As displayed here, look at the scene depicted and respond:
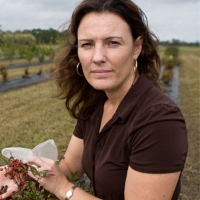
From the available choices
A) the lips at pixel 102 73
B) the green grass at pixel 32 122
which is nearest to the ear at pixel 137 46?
the lips at pixel 102 73

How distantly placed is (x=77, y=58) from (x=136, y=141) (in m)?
0.80

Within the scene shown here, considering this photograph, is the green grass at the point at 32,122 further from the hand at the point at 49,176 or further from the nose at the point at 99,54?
the nose at the point at 99,54

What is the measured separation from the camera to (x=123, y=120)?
1.48 metres

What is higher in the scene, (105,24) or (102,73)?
(105,24)

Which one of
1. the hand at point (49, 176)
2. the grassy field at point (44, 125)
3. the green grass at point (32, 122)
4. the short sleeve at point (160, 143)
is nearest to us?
the short sleeve at point (160, 143)

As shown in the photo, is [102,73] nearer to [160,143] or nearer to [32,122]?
[160,143]

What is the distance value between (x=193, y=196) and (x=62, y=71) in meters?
3.07

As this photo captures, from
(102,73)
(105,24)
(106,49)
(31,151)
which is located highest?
(105,24)

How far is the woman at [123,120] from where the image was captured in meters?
1.29

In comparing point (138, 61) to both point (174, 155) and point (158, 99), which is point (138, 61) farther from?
point (174, 155)

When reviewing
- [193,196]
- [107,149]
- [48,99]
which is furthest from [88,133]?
[48,99]

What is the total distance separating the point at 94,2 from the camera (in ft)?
5.11

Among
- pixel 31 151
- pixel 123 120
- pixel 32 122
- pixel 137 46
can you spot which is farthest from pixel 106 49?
pixel 32 122

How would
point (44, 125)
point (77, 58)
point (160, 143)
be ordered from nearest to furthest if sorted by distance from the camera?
point (160, 143), point (77, 58), point (44, 125)
